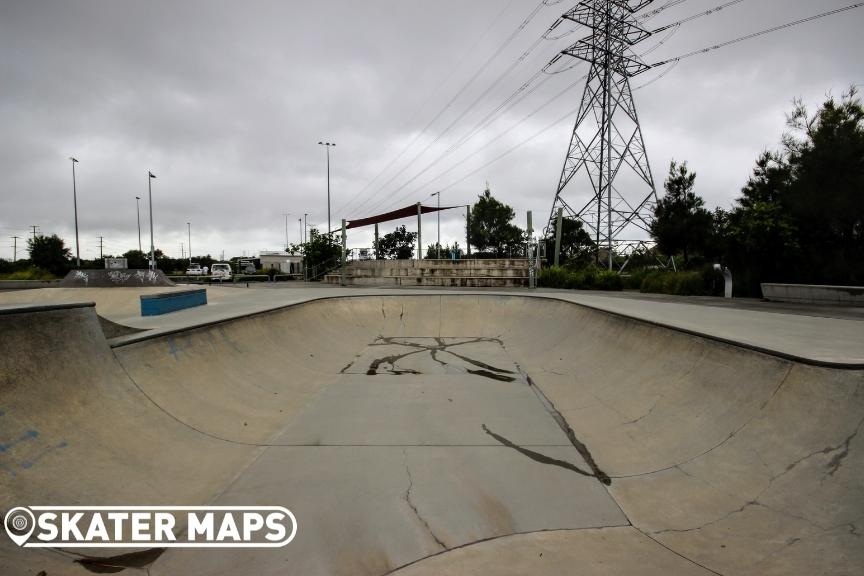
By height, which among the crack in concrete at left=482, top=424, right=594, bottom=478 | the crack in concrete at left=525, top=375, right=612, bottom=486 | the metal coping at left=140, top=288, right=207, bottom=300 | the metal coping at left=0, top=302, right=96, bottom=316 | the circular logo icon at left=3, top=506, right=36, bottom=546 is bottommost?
the crack in concrete at left=525, top=375, right=612, bottom=486

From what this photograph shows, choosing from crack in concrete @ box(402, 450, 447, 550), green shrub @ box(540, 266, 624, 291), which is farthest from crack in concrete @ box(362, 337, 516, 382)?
green shrub @ box(540, 266, 624, 291)

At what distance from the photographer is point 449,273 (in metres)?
25.8

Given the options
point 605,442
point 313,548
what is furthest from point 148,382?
point 605,442

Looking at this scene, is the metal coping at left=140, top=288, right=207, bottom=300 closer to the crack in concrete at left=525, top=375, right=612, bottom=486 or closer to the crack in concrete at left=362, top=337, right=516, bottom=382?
the crack in concrete at left=362, top=337, right=516, bottom=382

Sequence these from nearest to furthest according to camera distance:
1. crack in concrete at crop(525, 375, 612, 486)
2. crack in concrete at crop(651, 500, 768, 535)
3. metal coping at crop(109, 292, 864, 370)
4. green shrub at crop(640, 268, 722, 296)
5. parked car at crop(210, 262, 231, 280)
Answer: crack in concrete at crop(651, 500, 768, 535), metal coping at crop(109, 292, 864, 370), crack in concrete at crop(525, 375, 612, 486), green shrub at crop(640, 268, 722, 296), parked car at crop(210, 262, 231, 280)

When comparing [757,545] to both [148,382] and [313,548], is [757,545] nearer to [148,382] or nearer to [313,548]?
[313,548]

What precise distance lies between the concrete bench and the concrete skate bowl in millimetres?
4791

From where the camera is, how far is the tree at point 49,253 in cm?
4834

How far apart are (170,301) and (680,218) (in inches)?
1140

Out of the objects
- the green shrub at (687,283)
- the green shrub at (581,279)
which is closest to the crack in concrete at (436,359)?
the green shrub at (687,283)

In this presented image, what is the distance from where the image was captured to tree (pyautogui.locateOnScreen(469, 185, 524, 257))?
52.5m

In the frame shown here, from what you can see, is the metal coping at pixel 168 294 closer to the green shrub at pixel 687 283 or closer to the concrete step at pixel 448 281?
the concrete step at pixel 448 281

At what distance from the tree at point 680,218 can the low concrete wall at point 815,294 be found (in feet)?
45.7

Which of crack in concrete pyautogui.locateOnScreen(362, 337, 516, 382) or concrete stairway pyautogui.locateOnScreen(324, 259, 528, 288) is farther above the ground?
concrete stairway pyautogui.locateOnScreen(324, 259, 528, 288)
